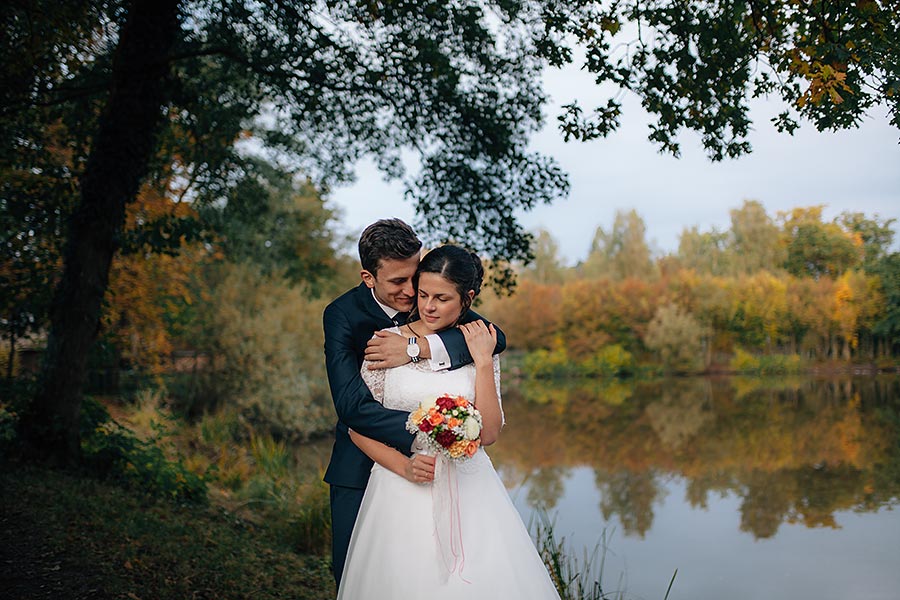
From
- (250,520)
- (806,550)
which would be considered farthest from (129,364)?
(806,550)

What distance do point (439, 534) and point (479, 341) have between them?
2.51 ft

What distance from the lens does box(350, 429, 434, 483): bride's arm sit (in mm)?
2893

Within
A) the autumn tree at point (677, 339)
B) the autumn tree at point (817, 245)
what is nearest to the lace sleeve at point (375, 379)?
the autumn tree at point (817, 245)

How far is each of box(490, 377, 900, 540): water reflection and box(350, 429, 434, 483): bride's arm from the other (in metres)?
8.60

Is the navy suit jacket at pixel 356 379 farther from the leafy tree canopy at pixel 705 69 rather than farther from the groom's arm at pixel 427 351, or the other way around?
the leafy tree canopy at pixel 705 69

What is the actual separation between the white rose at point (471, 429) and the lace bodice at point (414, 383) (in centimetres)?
26

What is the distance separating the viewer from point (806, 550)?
12.6m

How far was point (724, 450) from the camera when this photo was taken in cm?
2127

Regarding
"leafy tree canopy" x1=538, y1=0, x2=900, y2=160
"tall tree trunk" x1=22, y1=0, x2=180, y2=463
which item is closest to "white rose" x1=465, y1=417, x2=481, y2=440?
"leafy tree canopy" x1=538, y1=0, x2=900, y2=160

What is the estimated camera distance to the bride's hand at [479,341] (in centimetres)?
298

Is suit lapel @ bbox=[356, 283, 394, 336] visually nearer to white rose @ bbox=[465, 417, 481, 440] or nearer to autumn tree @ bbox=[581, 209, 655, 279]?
white rose @ bbox=[465, 417, 481, 440]

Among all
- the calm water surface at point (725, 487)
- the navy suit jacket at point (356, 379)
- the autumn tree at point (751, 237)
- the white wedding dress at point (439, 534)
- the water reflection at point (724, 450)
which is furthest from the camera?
the autumn tree at point (751, 237)

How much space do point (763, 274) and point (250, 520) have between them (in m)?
40.4

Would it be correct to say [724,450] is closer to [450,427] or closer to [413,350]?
[413,350]
